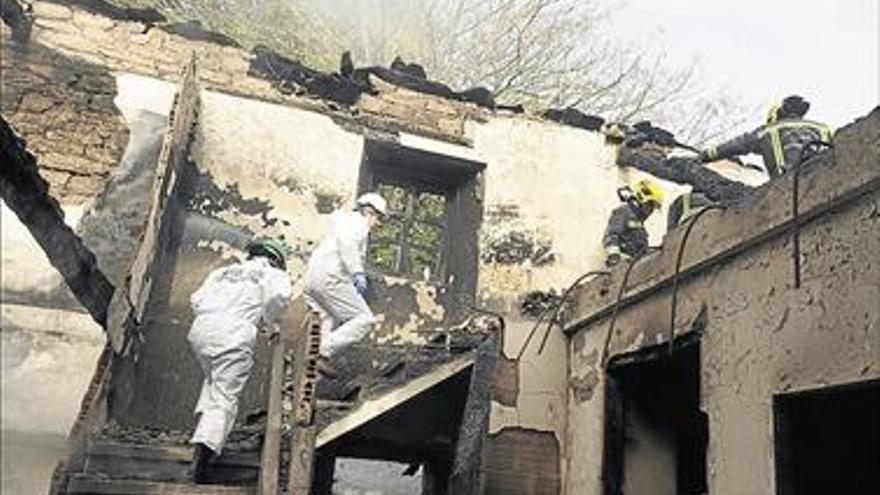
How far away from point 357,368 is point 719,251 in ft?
13.2

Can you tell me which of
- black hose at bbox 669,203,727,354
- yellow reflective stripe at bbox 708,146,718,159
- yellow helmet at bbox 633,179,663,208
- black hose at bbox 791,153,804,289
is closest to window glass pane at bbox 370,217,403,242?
yellow helmet at bbox 633,179,663,208

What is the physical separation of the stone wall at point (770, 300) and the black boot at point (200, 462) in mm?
3027

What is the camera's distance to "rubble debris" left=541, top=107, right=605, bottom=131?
372 inches

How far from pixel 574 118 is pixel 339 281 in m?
4.22

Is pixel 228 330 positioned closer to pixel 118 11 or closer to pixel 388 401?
pixel 388 401

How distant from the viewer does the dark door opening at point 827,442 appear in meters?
3.99

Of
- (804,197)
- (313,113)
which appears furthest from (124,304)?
(804,197)

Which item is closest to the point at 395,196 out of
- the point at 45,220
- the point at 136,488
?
the point at 136,488

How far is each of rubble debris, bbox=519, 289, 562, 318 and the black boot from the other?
3.22m

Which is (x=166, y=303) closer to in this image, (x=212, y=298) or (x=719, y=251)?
(x=212, y=298)

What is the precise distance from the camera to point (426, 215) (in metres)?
9.27

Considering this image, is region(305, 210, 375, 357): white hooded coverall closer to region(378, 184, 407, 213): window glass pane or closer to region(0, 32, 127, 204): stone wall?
region(0, 32, 127, 204): stone wall

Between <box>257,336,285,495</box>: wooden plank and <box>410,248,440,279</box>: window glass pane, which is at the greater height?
<box>410,248,440,279</box>: window glass pane

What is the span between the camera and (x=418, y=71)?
30.2 ft
